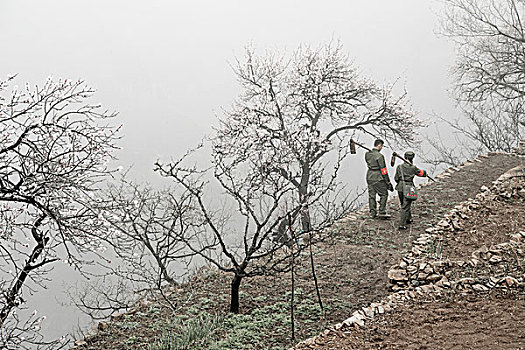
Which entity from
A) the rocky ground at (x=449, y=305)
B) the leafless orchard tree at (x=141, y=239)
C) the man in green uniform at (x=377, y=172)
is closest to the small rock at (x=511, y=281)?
the rocky ground at (x=449, y=305)

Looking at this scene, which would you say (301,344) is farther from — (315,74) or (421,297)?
(315,74)

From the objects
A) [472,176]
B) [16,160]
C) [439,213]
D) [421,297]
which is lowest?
[421,297]

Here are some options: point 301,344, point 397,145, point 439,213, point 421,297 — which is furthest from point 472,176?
point 301,344

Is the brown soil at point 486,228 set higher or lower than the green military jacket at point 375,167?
lower

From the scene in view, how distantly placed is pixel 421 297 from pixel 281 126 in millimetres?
9716

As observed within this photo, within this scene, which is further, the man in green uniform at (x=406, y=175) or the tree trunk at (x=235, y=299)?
the man in green uniform at (x=406, y=175)

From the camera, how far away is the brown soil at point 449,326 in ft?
13.3

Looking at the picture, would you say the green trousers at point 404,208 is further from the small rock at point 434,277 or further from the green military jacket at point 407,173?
the small rock at point 434,277

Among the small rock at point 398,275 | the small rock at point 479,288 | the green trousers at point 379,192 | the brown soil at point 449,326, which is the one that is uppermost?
the green trousers at point 379,192

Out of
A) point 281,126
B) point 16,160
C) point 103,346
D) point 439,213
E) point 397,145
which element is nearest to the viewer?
point 16,160

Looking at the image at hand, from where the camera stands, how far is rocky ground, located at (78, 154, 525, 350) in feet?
16.1

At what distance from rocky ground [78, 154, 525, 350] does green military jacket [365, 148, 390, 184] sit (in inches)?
48.5

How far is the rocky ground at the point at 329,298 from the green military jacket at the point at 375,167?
1231 millimetres

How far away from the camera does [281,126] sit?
1438 cm
